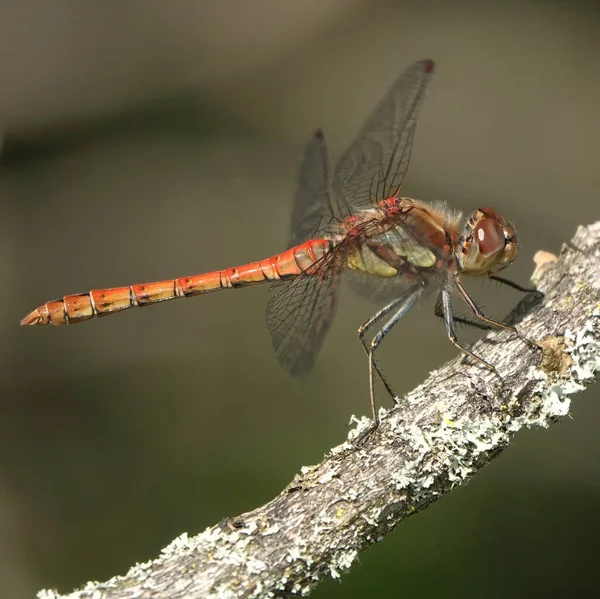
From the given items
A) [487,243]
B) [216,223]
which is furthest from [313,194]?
[216,223]

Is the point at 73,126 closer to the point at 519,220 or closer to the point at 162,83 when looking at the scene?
the point at 162,83

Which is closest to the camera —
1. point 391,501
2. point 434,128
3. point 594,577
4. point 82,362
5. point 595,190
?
point 391,501

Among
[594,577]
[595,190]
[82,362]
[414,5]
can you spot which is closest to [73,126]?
[82,362]

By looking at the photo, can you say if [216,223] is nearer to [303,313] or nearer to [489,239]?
[303,313]

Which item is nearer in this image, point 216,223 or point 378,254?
point 378,254

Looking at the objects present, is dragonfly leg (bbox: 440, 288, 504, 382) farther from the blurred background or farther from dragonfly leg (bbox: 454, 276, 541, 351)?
the blurred background

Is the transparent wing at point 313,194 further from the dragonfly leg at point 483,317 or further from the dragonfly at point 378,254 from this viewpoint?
the dragonfly leg at point 483,317

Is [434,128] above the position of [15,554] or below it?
above
